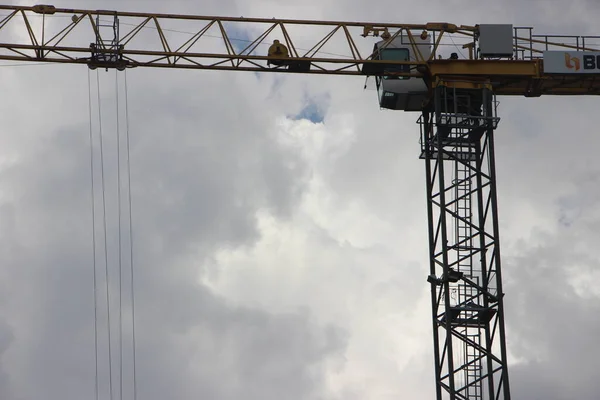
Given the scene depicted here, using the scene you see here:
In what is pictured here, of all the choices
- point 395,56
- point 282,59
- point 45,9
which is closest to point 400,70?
point 395,56

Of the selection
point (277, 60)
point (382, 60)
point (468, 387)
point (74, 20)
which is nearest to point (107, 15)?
point (74, 20)

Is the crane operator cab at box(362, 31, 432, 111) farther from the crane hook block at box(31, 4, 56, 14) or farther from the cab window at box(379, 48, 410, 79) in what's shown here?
the crane hook block at box(31, 4, 56, 14)

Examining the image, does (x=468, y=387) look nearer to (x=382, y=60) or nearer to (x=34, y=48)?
(x=382, y=60)

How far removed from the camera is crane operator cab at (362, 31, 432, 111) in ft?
263

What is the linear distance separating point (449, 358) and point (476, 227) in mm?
6198

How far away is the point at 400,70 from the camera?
8006 cm

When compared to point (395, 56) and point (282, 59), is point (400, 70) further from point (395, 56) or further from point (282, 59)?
point (282, 59)

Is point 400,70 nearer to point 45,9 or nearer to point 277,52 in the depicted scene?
point 277,52

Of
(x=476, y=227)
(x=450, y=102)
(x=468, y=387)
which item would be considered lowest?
(x=468, y=387)

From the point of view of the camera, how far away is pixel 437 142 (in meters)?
78.5

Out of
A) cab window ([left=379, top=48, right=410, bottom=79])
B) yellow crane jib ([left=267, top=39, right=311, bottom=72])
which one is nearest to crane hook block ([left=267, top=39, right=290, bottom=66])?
yellow crane jib ([left=267, top=39, right=311, bottom=72])

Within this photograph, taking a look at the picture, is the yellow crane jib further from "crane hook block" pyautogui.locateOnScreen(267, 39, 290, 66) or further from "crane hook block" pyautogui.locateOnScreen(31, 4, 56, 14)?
"crane hook block" pyautogui.locateOnScreen(31, 4, 56, 14)

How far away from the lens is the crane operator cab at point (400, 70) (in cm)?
8019

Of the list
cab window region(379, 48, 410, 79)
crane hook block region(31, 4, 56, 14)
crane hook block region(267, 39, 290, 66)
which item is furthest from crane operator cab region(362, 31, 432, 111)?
crane hook block region(31, 4, 56, 14)
